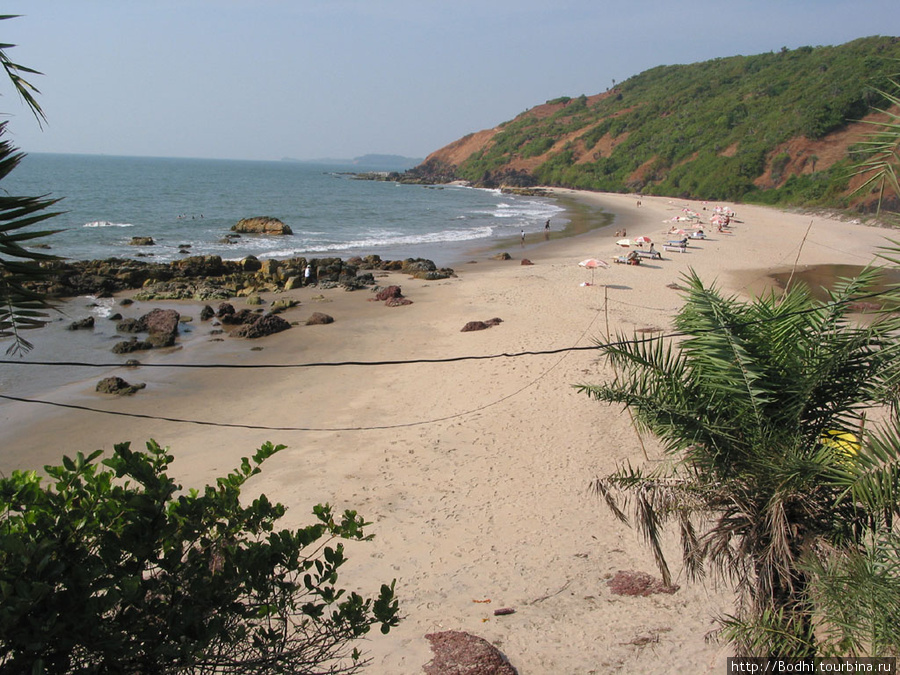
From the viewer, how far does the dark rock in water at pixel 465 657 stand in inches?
221

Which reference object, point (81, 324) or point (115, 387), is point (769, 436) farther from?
point (81, 324)

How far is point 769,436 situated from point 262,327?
16.1m

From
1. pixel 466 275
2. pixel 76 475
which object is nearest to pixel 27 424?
pixel 76 475

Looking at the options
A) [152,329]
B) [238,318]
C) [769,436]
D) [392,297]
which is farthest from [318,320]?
[769,436]

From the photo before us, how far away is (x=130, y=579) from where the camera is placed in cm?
229

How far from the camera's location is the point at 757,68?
100688 mm

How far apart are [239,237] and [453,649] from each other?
40096 millimetres

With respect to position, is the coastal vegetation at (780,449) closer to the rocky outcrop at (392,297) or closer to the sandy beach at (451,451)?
the sandy beach at (451,451)

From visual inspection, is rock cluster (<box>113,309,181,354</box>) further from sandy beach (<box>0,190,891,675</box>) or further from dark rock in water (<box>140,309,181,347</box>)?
sandy beach (<box>0,190,891,675</box>)

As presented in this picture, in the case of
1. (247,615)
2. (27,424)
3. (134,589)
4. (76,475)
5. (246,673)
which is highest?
(76,475)

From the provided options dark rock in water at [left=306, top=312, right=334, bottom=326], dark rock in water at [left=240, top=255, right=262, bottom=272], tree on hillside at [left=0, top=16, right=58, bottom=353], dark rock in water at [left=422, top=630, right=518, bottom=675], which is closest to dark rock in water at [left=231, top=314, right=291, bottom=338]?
dark rock in water at [left=306, top=312, right=334, bottom=326]

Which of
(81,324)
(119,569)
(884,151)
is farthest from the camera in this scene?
(81,324)

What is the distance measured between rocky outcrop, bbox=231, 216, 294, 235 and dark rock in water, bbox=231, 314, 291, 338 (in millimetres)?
26847

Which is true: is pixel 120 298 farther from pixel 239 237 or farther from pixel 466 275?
pixel 239 237
